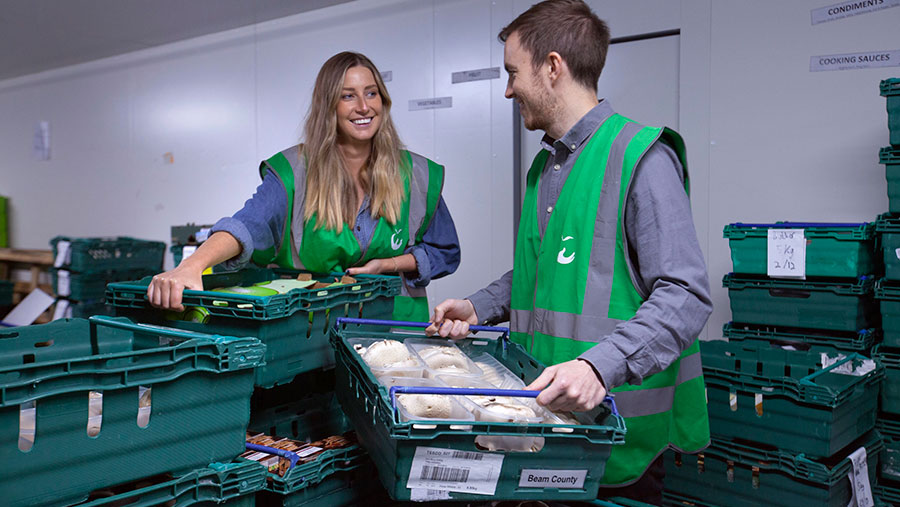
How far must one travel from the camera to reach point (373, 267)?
7.27 ft

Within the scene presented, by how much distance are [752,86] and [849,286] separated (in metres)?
1.26

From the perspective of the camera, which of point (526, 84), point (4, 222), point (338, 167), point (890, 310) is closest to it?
point (526, 84)

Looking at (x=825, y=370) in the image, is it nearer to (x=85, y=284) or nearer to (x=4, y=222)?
(x=85, y=284)

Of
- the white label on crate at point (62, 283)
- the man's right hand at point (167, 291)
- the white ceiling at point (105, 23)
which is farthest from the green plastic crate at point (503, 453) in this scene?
the white label on crate at point (62, 283)

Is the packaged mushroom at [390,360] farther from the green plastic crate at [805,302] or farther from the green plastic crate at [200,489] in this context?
the green plastic crate at [805,302]

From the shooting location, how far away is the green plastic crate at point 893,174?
272 centimetres

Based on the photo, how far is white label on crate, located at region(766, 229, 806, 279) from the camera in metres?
2.93

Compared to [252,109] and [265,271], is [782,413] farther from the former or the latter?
[252,109]

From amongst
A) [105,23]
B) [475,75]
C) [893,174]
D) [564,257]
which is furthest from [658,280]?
[105,23]

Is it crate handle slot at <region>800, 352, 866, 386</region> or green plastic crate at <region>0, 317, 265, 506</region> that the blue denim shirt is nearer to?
green plastic crate at <region>0, 317, 265, 506</region>

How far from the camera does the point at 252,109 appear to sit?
5.64 metres

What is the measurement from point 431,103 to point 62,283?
3.39 m

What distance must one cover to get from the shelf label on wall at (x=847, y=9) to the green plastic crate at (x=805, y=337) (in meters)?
1.54

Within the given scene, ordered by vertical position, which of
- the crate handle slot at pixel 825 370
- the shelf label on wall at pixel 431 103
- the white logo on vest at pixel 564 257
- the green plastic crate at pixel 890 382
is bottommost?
the green plastic crate at pixel 890 382
